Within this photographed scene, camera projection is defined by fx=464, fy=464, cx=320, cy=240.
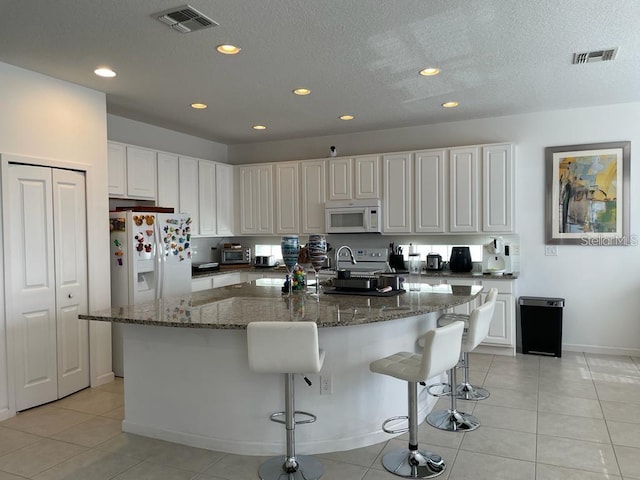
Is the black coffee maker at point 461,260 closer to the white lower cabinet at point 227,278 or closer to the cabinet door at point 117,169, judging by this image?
the white lower cabinet at point 227,278

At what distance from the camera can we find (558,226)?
17.0 ft

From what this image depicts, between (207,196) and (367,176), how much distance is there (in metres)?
2.13

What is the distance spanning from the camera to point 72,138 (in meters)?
4.06

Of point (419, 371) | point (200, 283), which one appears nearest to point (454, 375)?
point (419, 371)

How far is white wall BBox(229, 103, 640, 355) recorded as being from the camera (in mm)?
4973

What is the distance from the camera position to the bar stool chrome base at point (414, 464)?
8.52ft

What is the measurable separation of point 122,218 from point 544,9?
381 centimetres

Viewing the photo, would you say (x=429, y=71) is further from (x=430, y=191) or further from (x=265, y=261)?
(x=265, y=261)

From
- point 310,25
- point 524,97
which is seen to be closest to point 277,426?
point 310,25

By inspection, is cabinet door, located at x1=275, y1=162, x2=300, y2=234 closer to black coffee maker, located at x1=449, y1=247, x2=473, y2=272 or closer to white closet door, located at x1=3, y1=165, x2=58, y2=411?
black coffee maker, located at x1=449, y1=247, x2=473, y2=272

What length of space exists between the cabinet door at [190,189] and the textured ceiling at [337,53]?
794 millimetres

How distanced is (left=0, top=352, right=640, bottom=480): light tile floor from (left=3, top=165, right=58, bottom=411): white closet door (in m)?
0.26

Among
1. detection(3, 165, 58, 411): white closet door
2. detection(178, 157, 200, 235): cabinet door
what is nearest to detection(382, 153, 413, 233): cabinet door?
detection(178, 157, 200, 235): cabinet door

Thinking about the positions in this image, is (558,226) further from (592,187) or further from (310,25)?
(310,25)
